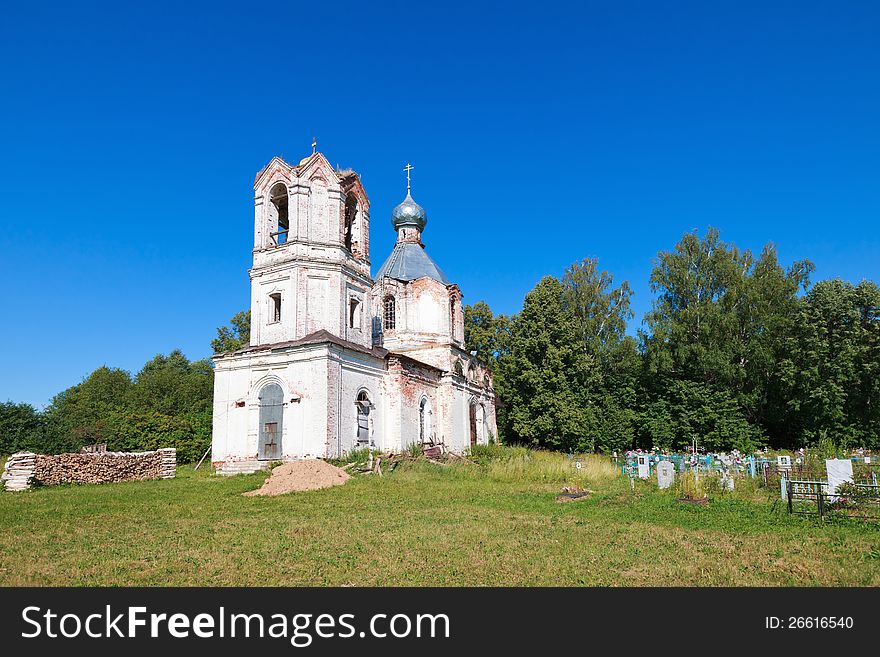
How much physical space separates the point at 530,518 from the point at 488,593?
648 cm

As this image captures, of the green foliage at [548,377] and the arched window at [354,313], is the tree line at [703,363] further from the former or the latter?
the arched window at [354,313]

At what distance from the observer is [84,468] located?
72.1 feet

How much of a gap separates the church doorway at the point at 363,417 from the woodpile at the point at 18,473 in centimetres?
1135

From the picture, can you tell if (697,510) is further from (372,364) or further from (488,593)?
(372,364)

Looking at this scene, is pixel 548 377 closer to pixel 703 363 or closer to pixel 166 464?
pixel 703 363

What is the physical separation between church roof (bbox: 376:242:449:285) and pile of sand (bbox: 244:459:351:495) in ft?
60.0

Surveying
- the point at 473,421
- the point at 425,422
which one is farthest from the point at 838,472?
the point at 473,421

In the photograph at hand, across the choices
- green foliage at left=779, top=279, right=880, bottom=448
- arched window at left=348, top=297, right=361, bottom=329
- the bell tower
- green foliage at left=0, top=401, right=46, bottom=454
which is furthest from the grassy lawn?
green foliage at left=779, top=279, right=880, bottom=448

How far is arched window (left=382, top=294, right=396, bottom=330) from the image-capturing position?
122 feet

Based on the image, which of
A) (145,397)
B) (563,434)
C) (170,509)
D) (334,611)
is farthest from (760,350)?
(145,397)

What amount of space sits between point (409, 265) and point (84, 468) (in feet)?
71.1

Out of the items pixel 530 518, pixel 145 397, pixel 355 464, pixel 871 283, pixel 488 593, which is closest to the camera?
pixel 488 593

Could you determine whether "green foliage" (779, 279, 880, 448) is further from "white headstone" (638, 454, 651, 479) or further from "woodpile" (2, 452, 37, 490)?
"woodpile" (2, 452, 37, 490)

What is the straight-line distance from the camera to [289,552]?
9.47 m
